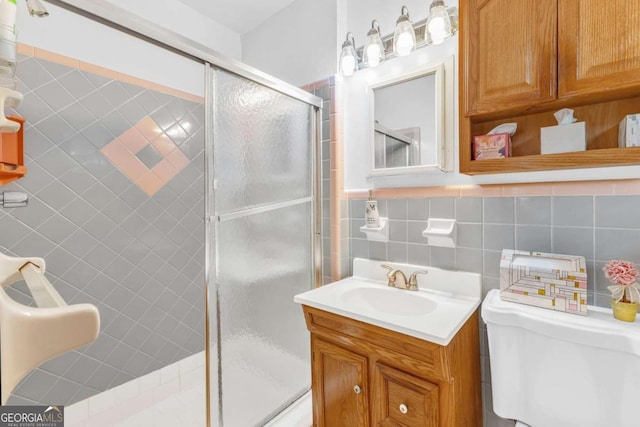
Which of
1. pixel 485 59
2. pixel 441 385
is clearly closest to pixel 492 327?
pixel 441 385

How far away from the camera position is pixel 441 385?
973 mm

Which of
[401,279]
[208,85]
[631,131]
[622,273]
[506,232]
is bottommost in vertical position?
[401,279]

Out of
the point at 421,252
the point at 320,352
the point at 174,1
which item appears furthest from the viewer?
the point at 174,1

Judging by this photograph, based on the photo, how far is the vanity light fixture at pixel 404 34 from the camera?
1.35 metres

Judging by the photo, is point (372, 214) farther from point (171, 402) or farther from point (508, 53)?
point (171, 402)

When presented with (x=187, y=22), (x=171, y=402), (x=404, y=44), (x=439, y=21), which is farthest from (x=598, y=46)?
(x=171, y=402)

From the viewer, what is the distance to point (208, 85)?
1174mm

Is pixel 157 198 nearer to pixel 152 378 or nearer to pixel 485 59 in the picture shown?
pixel 152 378

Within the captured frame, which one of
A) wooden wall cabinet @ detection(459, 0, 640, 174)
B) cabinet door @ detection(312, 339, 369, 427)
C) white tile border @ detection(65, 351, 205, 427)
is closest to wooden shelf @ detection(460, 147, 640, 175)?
wooden wall cabinet @ detection(459, 0, 640, 174)

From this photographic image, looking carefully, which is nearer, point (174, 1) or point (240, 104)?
point (240, 104)

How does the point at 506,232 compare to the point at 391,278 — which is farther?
the point at 391,278

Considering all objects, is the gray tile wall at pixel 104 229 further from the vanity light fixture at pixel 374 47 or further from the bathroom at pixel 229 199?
the vanity light fixture at pixel 374 47

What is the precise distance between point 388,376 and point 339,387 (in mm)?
261

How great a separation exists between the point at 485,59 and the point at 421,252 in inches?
33.7
